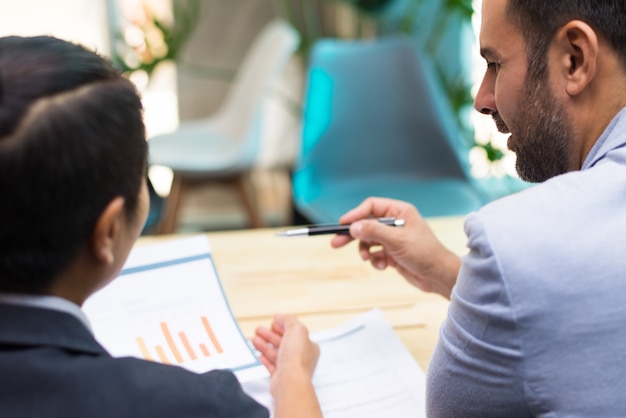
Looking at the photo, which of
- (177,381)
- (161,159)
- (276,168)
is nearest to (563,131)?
(177,381)

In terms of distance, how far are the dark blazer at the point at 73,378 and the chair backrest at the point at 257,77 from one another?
2.72 metres

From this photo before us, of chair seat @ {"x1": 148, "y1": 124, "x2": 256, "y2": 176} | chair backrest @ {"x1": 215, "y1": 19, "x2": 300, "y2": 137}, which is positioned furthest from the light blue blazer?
chair backrest @ {"x1": 215, "y1": 19, "x2": 300, "y2": 137}

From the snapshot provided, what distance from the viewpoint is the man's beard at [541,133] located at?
89 cm

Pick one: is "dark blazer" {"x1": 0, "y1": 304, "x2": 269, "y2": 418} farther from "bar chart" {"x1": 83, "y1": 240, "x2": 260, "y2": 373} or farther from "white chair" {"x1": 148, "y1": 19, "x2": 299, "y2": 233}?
"white chair" {"x1": 148, "y1": 19, "x2": 299, "y2": 233}

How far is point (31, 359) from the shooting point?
62 cm

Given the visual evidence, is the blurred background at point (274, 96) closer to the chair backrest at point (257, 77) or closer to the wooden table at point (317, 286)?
the chair backrest at point (257, 77)

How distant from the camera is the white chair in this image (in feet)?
10.7

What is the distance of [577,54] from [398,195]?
1.58m

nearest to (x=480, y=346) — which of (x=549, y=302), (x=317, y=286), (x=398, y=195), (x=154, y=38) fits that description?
(x=549, y=302)

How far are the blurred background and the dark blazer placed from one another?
170 centimetres

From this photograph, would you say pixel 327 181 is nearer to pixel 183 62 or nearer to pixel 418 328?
pixel 418 328

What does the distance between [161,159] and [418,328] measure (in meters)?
2.22

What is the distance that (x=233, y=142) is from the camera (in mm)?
3488

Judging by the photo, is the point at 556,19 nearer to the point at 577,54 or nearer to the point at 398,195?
the point at 577,54
